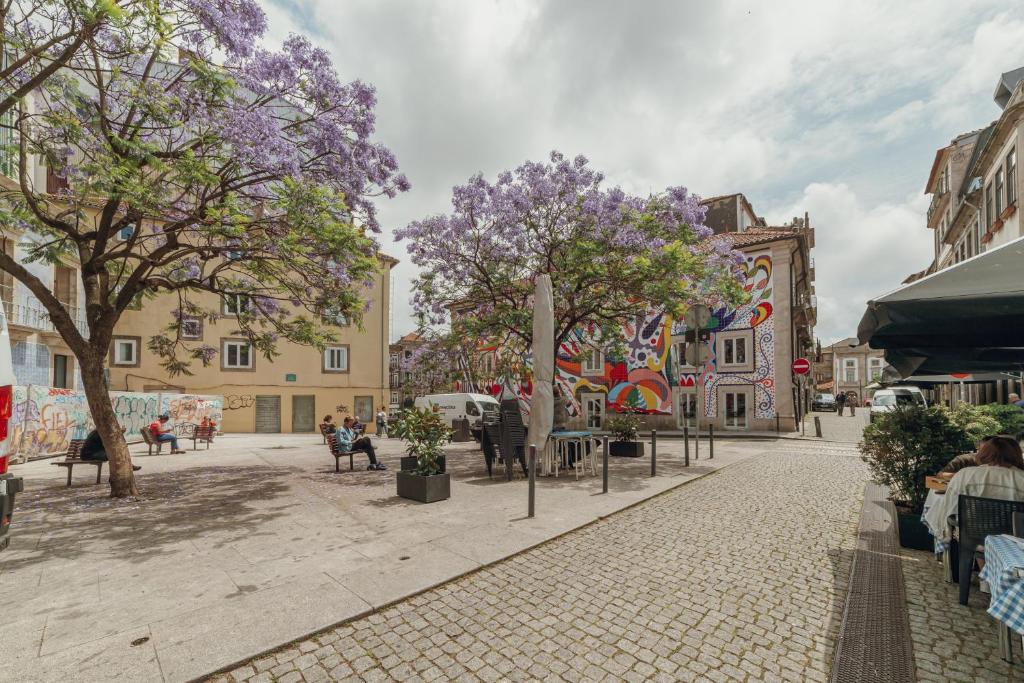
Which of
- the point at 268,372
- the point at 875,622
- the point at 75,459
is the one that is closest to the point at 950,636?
the point at 875,622

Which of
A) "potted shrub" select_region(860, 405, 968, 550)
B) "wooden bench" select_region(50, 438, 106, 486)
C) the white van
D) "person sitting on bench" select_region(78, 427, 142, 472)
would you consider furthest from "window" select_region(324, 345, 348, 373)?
"potted shrub" select_region(860, 405, 968, 550)

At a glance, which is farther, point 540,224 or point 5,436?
point 540,224

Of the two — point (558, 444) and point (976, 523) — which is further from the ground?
point (976, 523)

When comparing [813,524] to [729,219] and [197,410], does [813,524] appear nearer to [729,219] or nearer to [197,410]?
[197,410]

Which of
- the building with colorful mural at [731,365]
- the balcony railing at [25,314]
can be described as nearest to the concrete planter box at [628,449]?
the building with colorful mural at [731,365]

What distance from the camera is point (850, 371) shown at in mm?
96062

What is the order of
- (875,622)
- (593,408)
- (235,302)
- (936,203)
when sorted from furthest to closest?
(936,203), (593,408), (235,302), (875,622)

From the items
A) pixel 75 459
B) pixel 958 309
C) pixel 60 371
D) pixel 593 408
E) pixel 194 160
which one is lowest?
pixel 593 408

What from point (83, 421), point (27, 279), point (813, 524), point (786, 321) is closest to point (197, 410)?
point (83, 421)

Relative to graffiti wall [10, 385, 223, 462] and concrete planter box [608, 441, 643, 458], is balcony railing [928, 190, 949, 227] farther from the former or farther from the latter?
graffiti wall [10, 385, 223, 462]

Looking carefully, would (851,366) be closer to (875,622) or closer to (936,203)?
(936,203)

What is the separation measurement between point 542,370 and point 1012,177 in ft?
72.8

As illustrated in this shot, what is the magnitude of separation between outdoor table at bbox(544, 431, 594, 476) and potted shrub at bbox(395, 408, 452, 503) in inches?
109

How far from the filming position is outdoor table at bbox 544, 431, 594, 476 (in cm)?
976
